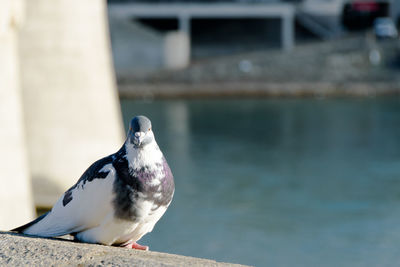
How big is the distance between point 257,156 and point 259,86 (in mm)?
19008

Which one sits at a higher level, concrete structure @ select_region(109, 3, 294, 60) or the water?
concrete structure @ select_region(109, 3, 294, 60)

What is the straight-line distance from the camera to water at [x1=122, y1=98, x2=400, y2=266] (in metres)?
19.6

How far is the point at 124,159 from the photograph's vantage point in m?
4.86

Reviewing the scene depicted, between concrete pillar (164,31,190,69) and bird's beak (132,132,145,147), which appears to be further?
concrete pillar (164,31,190,69)

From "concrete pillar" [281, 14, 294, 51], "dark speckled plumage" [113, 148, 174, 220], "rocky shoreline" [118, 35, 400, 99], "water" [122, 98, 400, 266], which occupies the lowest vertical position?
"water" [122, 98, 400, 266]

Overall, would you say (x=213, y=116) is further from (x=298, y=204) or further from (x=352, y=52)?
(x=298, y=204)

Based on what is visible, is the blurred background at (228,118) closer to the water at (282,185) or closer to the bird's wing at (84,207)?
the water at (282,185)

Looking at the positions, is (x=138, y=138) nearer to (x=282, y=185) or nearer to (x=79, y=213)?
(x=79, y=213)

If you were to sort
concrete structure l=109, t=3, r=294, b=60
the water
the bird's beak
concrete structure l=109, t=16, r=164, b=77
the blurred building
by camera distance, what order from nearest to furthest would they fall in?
the bird's beak < the water < concrete structure l=109, t=16, r=164, b=77 < the blurred building < concrete structure l=109, t=3, r=294, b=60

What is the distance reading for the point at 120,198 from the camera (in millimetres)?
4887

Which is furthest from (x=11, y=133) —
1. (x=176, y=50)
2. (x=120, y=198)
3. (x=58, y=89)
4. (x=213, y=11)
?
(x=213, y=11)

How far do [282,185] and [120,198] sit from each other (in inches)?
857

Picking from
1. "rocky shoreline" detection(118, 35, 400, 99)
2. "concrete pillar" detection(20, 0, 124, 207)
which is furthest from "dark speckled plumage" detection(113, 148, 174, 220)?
"rocky shoreline" detection(118, 35, 400, 99)

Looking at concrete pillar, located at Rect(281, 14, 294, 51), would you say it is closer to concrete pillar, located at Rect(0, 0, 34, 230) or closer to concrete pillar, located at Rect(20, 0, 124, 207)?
concrete pillar, located at Rect(20, 0, 124, 207)
